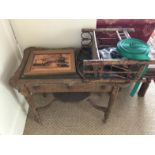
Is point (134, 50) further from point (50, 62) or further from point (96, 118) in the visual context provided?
point (96, 118)

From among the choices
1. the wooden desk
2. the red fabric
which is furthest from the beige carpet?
the red fabric

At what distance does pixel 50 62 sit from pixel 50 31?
0.85 feet

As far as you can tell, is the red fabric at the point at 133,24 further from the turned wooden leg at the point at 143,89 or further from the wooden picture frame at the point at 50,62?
the turned wooden leg at the point at 143,89

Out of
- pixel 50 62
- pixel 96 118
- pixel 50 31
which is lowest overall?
pixel 96 118

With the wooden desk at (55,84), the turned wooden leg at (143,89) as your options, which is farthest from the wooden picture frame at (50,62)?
the turned wooden leg at (143,89)

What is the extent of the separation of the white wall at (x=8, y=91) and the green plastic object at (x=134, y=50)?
749 mm

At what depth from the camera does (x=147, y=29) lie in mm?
1187

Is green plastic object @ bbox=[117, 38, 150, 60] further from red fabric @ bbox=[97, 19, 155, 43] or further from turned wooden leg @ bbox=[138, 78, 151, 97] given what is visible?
turned wooden leg @ bbox=[138, 78, 151, 97]

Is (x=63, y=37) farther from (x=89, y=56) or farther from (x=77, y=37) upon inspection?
(x=89, y=56)

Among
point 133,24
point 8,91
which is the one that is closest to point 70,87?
point 8,91

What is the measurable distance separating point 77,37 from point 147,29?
53 cm

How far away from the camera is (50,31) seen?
1.17 m
